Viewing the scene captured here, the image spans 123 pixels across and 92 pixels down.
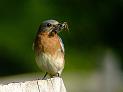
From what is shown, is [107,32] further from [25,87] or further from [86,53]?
[25,87]

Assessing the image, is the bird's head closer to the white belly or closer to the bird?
the bird

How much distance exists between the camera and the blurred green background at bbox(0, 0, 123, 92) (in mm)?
26453

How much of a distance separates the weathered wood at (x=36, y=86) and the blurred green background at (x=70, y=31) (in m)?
17.1

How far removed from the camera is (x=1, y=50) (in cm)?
2683

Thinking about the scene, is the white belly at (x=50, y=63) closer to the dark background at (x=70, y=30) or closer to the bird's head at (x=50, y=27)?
the bird's head at (x=50, y=27)

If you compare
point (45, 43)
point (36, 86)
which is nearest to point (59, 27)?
point (45, 43)

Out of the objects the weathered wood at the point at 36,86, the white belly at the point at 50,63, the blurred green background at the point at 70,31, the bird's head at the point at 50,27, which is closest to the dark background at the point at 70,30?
the blurred green background at the point at 70,31

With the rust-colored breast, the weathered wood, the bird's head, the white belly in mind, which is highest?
the bird's head

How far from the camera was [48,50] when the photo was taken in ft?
31.3

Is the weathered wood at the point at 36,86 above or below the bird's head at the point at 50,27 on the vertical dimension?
below

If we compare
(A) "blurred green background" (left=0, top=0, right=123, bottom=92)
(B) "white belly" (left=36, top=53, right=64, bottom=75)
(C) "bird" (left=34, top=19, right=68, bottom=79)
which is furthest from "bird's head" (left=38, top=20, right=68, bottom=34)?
(A) "blurred green background" (left=0, top=0, right=123, bottom=92)

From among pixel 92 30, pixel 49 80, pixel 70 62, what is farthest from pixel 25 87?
pixel 92 30

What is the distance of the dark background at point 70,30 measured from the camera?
26.5 metres

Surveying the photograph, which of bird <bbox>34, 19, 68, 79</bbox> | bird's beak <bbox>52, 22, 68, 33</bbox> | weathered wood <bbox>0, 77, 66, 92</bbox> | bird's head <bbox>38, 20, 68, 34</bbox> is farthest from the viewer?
bird <bbox>34, 19, 68, 79</bbox>
